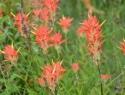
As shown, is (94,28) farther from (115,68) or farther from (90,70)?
(115,68)

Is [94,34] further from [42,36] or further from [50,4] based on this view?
[50,4]

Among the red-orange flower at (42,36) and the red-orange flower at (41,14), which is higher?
the red-orange flower at (41,14)

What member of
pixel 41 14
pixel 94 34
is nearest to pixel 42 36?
pixel 94 34

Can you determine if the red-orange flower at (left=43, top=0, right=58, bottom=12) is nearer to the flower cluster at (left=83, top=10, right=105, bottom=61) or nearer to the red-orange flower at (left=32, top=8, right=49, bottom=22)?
the red-orange flower at (left=32, top=8, right=49, bottom=22)

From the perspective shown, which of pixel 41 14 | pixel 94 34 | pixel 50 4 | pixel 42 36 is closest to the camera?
pixel 94 34

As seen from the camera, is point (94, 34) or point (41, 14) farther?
point (41, 14)

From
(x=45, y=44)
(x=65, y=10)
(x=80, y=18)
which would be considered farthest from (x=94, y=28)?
(x=65, y=10)

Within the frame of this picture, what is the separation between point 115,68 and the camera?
3.28m

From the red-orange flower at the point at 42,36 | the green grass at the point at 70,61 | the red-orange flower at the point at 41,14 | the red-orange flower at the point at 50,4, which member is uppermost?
the red-orange flower at the point at 50,4

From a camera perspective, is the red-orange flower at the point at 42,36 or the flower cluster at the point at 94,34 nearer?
the flower cluster at the point at 94,34

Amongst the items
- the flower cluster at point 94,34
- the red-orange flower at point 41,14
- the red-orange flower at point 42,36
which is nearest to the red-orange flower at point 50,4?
the red-orange flower at point 41,14

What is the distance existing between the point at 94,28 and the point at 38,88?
90cm

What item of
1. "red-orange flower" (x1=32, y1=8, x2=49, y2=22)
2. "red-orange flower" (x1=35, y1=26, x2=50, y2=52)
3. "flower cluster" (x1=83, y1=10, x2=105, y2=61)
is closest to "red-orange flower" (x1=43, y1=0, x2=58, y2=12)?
"red-orange flower" (x1=32, y1=8, x2=49, y2=22)

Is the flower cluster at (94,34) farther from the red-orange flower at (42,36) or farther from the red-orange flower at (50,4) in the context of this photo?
the red-orange flower at (50,4)
